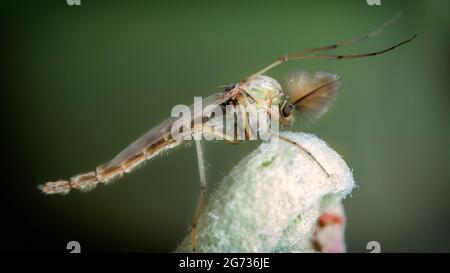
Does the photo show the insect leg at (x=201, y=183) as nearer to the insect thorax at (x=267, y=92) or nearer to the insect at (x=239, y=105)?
the insect at (x=239, y=105)

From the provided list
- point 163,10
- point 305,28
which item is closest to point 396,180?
point 305,28

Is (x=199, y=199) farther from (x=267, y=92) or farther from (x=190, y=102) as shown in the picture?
(x=190, y=102)

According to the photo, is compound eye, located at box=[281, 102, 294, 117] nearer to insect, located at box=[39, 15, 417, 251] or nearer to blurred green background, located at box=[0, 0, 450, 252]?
insect, located at box=[39, 15, 417, 251]

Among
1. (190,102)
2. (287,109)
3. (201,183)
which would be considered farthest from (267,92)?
(190,102)

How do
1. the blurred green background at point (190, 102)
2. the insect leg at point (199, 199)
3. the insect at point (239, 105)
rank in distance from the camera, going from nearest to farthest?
the insect leg at point (199, 199) < the insect at point (239, 105) < the blurred green background at point (190, 102)

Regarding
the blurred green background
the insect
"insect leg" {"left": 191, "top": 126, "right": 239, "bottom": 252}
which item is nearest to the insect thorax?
the insect

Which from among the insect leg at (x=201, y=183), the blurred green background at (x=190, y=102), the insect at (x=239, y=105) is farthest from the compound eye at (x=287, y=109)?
the blurred green background at (x=190, y=102)
